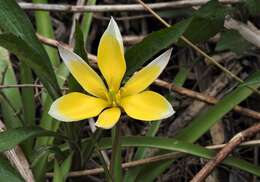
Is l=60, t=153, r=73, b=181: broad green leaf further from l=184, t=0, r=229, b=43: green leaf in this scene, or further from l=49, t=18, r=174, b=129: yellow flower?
l=184, t=0, r=229, b=43: green leaf

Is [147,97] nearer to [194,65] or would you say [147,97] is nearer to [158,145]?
[158,145]

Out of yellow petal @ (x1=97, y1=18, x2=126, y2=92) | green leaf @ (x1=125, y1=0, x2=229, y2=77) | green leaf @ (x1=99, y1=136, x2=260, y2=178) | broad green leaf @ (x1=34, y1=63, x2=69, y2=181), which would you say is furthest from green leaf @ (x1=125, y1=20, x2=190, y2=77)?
broad green leaf @ (x1=34, y1=63, x2=69, y2=181)

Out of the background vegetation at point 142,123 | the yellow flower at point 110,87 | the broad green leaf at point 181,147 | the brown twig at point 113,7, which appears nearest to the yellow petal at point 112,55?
the yellow flower at point 110,87

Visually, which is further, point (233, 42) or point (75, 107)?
point (233, 42)

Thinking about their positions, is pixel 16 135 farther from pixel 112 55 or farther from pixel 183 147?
pixel 183 147

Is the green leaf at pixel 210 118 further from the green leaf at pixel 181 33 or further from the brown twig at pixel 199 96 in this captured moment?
the green leaf at pixel 181 33

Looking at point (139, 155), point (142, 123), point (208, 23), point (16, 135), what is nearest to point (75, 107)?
point (16, 135)

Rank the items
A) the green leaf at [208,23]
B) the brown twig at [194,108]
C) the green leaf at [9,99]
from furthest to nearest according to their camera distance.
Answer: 1. the brown twig at [194,108]
2. the green leaf at [9,99]
3. the green leaf at [208,23]
